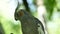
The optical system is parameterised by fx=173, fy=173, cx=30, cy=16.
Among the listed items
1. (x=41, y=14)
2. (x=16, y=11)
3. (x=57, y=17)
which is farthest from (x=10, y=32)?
(x=57, y=17)

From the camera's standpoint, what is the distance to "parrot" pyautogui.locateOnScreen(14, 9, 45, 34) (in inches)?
55.5

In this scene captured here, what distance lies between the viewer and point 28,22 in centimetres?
142

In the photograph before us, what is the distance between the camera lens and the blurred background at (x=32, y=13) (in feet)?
4.79

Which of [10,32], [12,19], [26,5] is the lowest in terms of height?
[10,32]

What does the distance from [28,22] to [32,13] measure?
91 millimetres

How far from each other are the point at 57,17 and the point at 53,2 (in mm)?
133

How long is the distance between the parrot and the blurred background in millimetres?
34

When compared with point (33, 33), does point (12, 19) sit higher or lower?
higher

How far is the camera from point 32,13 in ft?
4.79

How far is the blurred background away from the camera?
4.79 feet

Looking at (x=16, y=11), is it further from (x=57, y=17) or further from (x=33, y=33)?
(x=57, y=17)

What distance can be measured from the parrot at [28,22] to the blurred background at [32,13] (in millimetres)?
34

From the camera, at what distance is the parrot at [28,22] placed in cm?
141

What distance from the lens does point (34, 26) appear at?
4.63 feet
